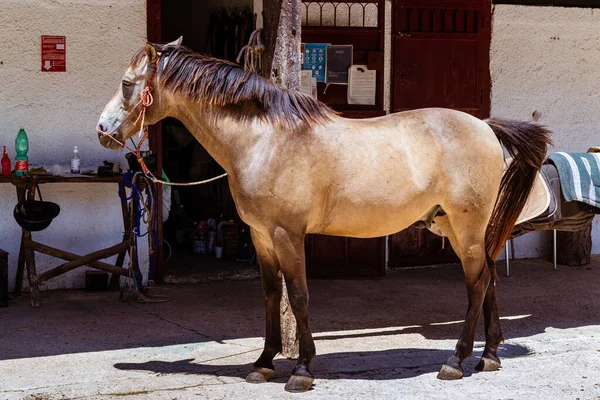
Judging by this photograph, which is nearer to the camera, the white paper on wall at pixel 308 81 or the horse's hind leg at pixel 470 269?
the horse's hind leg at pixel 470 269

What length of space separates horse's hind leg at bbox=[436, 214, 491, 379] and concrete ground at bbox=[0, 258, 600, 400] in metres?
0.19

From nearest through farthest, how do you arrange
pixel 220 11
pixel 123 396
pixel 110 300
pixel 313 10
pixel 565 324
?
pixel 123 396 → pixel 565 324 → pixel 110 300 → pixel 313 10 → pixel 220 11

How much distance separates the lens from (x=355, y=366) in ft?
20.0

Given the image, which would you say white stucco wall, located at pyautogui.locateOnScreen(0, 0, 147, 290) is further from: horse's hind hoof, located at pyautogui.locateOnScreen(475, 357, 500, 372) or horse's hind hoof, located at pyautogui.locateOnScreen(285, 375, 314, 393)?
horse's hind hoof, located at pyautogui.locateOnScreen(475, 357, 500, 372)

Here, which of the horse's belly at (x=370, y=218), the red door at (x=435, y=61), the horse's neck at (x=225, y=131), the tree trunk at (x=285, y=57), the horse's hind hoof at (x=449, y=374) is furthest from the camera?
the red door at (x=435, y=61)

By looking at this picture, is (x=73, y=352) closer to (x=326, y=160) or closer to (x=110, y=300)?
(x=110, y=300)

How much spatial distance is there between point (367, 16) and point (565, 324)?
12.2ft

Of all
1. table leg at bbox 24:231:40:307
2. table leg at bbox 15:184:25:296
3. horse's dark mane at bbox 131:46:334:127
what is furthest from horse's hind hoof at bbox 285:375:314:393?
table leg at bbox 15:184:25:296

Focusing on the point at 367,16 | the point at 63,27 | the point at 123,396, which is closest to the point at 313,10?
the point at 367,16

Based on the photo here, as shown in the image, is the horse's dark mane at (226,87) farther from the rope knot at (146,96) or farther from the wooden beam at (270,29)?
the wooden beam at (270,29)

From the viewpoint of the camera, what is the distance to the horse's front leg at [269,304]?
5703 millimetres

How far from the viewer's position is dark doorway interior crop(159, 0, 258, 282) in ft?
31.4

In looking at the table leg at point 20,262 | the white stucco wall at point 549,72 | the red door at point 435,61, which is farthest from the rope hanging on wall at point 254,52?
the white stucco wall at point 549,72

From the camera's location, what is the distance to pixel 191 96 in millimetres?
5512
